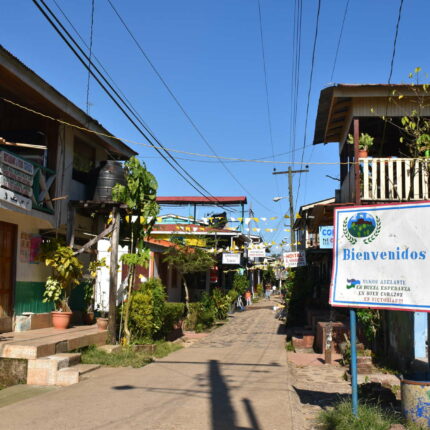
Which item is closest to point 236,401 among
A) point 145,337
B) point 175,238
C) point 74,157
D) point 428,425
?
point 428,425

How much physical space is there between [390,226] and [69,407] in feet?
15.2

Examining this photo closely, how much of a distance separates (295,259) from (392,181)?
23.8ft

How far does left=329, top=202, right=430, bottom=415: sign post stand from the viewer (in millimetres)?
5293

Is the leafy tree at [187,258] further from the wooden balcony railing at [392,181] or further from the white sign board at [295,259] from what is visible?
the wooden balcony railing at [392,181]

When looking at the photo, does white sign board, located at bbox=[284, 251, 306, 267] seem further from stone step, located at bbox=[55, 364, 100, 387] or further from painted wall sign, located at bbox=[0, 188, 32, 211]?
stone step, located at bbox=[55, 364, 100, 387]

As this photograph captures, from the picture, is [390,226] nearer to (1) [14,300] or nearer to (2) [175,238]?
(1) [14,300]

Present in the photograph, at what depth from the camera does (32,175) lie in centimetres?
993

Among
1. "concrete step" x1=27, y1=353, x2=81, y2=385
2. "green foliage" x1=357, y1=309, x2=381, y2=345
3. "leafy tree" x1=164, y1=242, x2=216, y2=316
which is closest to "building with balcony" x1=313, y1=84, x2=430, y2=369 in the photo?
"green foliage" x1=357, y1=309, x2=381, y2=345

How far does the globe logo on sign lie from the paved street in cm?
237

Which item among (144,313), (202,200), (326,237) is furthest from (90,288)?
(202,200)

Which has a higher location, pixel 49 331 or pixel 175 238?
pixel 175 238

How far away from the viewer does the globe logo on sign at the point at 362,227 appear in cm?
568

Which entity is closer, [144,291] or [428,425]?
[428,425]

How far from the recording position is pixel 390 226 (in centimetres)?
557
